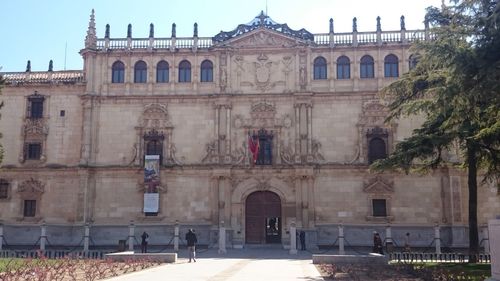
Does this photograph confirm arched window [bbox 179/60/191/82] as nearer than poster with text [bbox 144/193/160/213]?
No

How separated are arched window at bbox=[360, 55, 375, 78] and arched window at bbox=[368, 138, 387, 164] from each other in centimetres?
480

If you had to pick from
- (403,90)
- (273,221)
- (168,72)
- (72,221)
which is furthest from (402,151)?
(72,221)

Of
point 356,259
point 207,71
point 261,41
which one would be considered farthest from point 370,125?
point 356,259

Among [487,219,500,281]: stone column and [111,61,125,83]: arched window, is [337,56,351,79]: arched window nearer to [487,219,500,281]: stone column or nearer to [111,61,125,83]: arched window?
[111,61,125,83]: arched window

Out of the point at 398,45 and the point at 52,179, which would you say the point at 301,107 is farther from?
the point at 52,179

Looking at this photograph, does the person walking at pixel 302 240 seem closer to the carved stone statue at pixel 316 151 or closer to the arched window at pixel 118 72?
the carved stone statue at pixel 316 151

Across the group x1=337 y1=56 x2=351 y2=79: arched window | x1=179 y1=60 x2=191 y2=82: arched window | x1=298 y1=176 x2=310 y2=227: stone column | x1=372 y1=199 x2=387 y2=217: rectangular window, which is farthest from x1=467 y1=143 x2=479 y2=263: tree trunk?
x1=179 y1=60 x2=191 y2=82: arched window

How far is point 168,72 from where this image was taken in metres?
42.4

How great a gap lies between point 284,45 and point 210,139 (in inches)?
352


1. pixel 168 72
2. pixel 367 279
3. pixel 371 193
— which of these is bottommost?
pixel 367 279

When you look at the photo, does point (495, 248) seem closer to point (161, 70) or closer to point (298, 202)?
point (298, 202)

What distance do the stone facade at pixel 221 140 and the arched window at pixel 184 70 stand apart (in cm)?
27

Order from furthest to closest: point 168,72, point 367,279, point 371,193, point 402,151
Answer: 1. point 168,72
2. point 371,193
3. point 402,151
4. point 367,279

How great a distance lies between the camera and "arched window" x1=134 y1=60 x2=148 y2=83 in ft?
139
